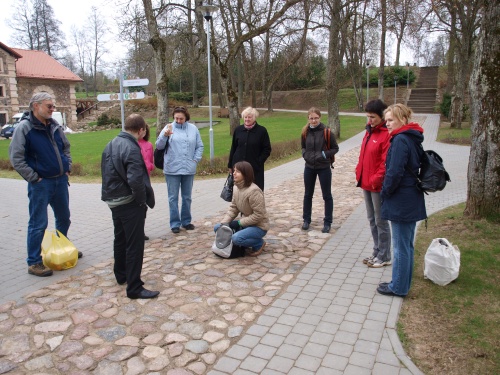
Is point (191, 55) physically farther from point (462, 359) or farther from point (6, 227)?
point (462, 359)

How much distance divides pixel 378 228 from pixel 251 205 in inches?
62.3

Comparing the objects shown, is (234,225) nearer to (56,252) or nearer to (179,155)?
(179,155)

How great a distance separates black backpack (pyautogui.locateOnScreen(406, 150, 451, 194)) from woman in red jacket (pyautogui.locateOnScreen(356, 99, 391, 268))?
716 millimetres

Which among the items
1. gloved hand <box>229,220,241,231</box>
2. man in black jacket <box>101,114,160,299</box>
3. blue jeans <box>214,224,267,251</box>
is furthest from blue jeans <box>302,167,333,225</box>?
→ man in black jacket <box>101,114,160,299</box>

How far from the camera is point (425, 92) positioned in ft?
133

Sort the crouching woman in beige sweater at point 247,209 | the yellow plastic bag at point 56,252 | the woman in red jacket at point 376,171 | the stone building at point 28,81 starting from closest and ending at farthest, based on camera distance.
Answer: the woman in red jacket at point 376,171
the yellow plastic bag at point 56,252
the crouching woman in beige sweater at point 247,209
the stone building at point 28,81

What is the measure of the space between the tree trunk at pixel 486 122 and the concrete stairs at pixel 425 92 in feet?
105

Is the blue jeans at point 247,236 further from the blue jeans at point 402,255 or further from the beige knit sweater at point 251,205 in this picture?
the blue jeans at point 402,255

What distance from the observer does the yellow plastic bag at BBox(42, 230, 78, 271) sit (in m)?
5.19

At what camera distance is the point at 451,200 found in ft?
27.8

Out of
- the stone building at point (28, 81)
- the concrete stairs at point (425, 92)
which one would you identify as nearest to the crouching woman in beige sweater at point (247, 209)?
the concrete stairs at point (425, 92)

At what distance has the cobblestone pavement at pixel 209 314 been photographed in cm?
329

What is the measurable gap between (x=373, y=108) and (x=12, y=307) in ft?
14.3

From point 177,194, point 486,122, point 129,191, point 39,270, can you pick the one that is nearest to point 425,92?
point 486,122
